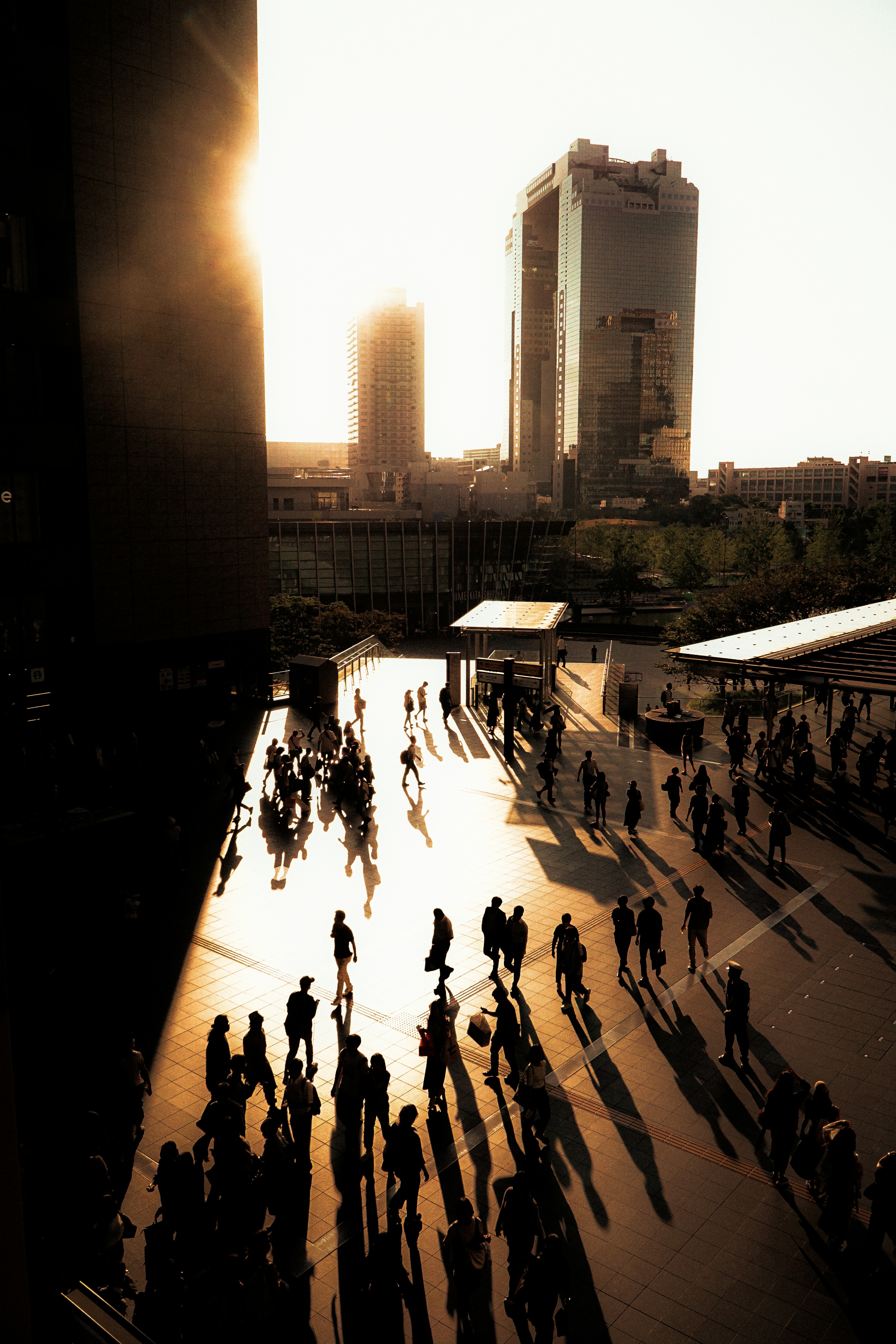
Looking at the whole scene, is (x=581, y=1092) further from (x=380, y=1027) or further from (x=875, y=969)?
(x=875, y=969)

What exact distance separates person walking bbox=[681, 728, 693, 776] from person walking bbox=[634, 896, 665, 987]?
12.6m

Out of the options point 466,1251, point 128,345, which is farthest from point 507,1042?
point 128,345

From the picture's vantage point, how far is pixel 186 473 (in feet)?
102

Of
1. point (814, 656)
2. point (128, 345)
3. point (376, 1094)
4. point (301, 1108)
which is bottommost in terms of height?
point (301, 1108)

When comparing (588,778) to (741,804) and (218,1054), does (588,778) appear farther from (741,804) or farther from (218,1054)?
(218,1054)

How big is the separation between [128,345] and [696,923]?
2566cm

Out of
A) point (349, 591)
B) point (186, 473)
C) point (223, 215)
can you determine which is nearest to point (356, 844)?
point (186, 473)

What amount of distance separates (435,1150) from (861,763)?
16562 mm

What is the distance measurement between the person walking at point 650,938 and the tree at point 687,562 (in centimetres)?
7623

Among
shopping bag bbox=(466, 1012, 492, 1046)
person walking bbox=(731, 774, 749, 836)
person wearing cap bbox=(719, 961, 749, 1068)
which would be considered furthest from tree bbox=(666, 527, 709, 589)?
shopping bag bbox=(466, 1012, 492, 1046)

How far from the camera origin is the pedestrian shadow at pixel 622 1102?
8.18m

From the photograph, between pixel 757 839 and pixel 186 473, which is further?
pixel 186 473

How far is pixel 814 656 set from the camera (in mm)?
23312

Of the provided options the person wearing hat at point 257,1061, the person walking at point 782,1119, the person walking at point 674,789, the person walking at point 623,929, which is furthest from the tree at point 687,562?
the person wearing hat at point 257,1061
